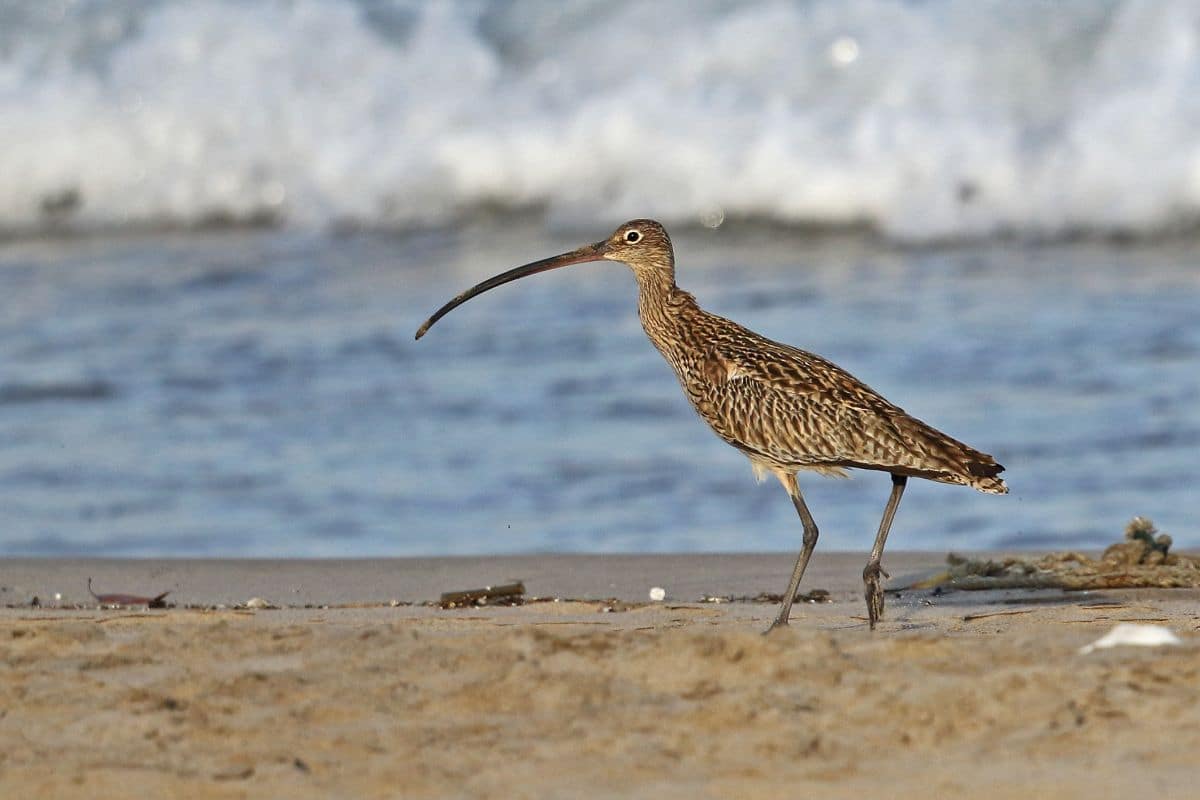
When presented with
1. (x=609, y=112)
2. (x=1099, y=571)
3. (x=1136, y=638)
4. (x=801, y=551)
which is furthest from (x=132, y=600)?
(x=609, y=112)

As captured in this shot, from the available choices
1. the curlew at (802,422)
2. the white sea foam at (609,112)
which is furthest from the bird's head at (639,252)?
the white sea foam at (609,112)

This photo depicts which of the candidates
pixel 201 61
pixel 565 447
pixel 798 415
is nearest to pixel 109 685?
pixel 798 415

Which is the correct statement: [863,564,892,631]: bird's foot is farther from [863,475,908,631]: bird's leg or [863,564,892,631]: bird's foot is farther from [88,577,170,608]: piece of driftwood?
[88,577,170,608]: piece of driftwood

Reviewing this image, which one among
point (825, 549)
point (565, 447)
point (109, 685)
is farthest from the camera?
point (565, 447)

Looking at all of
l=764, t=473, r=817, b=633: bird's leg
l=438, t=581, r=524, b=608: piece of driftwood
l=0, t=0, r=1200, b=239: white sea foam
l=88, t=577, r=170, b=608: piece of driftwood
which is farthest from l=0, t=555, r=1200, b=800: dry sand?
l=0, t=0, r=1200, b=239: white sea foam

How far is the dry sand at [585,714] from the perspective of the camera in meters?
4.16

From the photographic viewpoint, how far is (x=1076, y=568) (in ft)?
24.0

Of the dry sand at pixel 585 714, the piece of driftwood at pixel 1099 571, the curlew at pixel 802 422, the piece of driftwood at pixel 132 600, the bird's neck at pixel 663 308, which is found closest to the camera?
the dry sand at pixel 585 714

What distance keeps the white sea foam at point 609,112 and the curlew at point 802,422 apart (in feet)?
27.1

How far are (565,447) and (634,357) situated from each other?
5.99ft

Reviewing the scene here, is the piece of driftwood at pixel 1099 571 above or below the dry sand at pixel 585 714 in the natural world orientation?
above

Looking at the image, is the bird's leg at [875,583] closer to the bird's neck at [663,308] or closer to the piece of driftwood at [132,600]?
the bird's neck at [663,308]

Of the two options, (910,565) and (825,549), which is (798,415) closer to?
(910,565)

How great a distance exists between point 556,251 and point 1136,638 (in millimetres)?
11415
